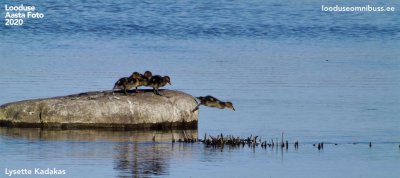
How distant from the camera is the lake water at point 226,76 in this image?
1577 cm

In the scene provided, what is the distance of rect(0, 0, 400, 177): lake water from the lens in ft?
51.7

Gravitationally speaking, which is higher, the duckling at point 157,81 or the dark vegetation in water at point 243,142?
the duckling at point 157,81

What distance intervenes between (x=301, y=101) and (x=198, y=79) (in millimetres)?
3373

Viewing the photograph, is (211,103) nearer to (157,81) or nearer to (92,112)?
(157,81)

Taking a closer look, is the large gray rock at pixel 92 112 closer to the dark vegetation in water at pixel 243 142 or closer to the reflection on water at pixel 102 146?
the reflection on water at pixel 102 146

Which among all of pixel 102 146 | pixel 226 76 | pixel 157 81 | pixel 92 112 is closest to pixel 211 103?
pixel 157 81

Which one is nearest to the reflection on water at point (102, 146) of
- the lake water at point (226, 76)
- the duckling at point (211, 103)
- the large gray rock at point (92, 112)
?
the lake water at point (226, 76)

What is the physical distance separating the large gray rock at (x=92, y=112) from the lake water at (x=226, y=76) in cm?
41

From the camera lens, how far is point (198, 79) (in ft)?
80.3

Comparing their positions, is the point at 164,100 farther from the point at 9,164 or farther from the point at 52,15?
the point at 52,15

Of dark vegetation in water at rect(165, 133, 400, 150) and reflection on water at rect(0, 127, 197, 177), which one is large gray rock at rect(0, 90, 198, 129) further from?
dark vegetation in water at rect(165, 133, 400, 150)

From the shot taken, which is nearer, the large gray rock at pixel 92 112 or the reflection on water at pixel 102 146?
the reflection on water at pixel 102 146

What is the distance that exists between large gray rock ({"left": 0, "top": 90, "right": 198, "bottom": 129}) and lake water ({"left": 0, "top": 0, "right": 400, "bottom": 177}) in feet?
1.33

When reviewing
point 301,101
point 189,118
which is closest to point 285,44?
point 301,101
